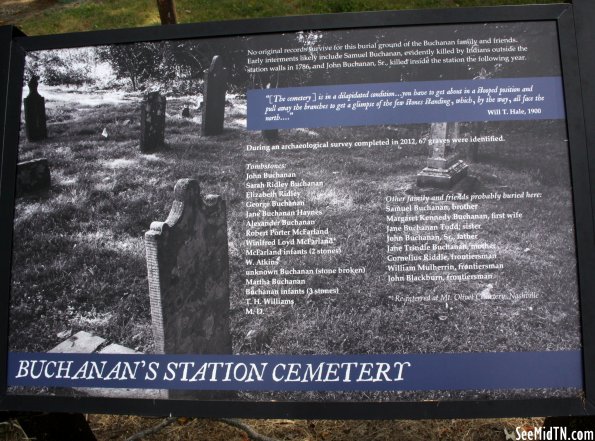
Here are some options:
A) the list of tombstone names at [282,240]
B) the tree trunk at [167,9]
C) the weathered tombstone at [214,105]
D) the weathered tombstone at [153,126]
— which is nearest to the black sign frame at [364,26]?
the weathered tombstone at [214,105]

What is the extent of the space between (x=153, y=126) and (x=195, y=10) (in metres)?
5.30

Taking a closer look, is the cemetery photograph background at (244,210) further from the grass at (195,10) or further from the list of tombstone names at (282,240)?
the grass at (195,10)

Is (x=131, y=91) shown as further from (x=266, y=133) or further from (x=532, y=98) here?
(x=532, y=98)

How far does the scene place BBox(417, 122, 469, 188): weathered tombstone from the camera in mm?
2229

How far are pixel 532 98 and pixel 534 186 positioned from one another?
0.44m

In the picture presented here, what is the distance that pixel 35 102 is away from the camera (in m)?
2.63

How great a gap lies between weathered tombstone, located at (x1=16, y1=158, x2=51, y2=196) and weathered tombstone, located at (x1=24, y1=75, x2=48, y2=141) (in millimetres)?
141

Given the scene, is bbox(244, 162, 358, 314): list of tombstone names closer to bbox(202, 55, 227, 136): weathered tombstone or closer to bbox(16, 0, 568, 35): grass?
bbox(202, 55, 227, 136): weathered tombstone

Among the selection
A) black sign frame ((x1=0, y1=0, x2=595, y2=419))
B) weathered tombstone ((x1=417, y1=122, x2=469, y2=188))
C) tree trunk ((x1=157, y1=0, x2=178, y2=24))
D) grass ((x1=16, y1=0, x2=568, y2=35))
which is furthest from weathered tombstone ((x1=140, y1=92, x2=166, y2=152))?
grass ((x1=16, y1=0, x2=568, y2=35))

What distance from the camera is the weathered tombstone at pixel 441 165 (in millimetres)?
2229

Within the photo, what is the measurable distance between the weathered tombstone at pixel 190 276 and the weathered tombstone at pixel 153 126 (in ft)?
0.95

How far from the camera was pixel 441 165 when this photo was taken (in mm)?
2277

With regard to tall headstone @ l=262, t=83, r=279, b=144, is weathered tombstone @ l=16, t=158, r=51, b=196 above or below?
below

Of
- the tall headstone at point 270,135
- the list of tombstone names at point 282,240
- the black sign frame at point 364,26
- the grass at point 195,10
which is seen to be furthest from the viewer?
the grass at point 195,10
